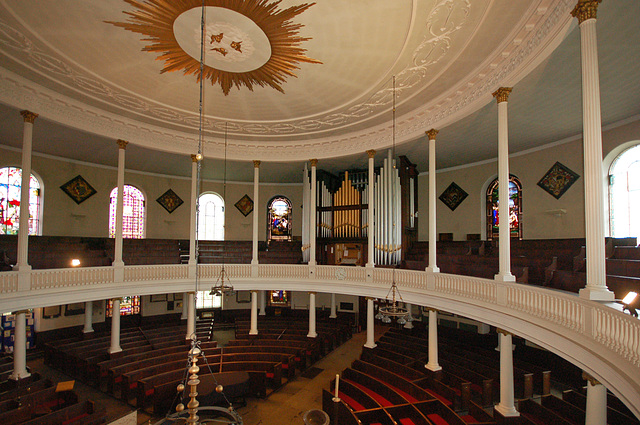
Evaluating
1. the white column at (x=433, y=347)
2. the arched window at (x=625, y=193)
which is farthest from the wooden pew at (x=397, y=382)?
the arched window at (x=625, y=193)

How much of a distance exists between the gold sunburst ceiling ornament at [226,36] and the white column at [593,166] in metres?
4.63

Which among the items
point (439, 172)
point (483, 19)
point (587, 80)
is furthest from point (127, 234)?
point (587, 80)

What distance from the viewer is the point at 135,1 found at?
6.54m

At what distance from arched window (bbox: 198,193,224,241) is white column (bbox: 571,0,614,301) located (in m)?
18.5

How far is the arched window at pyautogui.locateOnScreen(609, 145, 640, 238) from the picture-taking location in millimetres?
11047

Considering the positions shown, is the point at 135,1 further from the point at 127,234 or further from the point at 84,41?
the point at 127,234

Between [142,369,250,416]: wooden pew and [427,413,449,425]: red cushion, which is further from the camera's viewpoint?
[142,369,250,416]: wooden pew

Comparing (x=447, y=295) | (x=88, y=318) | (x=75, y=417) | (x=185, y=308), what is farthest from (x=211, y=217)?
(x=447, y=295)

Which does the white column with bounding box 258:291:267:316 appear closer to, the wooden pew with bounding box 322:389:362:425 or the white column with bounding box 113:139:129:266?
the white column with bounding box 113:139:129:266

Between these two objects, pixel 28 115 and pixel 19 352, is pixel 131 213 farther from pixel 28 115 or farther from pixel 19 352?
pixel 19 352

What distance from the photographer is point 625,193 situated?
1134 cm

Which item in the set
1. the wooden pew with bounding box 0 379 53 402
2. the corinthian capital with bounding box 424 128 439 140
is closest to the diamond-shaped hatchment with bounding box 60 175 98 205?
the wooden pew with bounding box 0 379 53 402

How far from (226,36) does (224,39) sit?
0.11 m

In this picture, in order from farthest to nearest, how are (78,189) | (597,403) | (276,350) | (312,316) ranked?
(78,189), (312,316), (276,350), (597,403)
